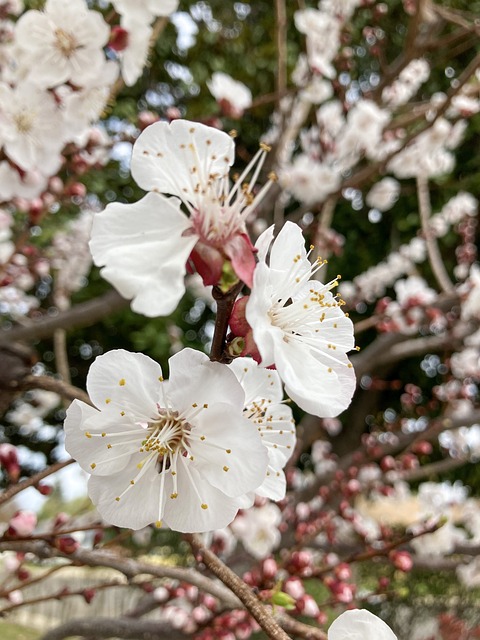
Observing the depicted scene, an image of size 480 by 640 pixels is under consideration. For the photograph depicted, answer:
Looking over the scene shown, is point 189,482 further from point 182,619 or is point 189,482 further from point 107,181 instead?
point 107,181

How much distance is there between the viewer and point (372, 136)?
2.85 metres

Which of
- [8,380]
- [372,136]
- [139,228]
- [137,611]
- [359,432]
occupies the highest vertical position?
[139,228]

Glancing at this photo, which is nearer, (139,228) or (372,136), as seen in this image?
(139,228)

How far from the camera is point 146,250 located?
19.9 inches

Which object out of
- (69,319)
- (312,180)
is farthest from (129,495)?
(312,180)

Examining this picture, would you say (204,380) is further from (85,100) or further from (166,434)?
(85,100)

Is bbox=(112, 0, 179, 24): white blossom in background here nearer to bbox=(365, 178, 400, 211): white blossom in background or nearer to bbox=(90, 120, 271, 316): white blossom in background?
bbox=(90, 120, 271, 316): white blossom in background

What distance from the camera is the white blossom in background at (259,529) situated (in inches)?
98.7

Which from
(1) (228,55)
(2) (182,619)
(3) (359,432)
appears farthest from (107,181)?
(2) (182,619)

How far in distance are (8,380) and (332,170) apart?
7.54 ft

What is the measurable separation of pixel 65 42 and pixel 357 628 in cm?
111

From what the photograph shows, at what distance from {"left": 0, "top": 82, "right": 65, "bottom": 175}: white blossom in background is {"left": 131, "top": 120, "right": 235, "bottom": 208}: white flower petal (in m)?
0.71

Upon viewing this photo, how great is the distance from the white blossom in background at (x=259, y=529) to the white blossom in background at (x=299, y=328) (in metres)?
2.05

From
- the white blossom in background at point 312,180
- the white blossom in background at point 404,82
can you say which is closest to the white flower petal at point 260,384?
the white blossom in background at point 312,180
